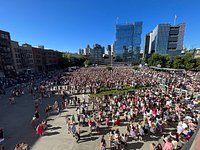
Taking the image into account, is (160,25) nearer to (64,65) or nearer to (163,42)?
(163,42)

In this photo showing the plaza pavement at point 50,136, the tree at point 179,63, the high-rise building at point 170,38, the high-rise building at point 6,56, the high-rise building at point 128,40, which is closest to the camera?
the plaza pavement at point 50,136

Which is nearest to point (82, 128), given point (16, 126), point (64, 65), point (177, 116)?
point (16, 126)

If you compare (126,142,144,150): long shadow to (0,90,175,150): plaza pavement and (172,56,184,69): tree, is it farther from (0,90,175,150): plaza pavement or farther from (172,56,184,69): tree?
(172,56,184,69): tree

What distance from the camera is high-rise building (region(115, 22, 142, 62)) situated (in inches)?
4690

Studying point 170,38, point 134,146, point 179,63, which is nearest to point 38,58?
point 134,146

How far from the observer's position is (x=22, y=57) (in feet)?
174

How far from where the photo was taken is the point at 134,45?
12250 cm

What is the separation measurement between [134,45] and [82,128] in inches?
4867

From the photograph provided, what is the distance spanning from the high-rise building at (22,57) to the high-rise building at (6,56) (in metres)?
2.39

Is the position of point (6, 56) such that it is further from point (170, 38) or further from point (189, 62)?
point (170, 38)

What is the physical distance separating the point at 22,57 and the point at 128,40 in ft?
321

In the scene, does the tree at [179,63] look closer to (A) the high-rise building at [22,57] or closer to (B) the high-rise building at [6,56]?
(B) the high-rise building at [6,56]

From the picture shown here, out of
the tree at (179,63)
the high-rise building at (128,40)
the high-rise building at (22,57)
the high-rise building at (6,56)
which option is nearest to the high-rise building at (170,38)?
the high-rise building at (128,40)

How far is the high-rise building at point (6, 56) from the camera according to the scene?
40531mm
